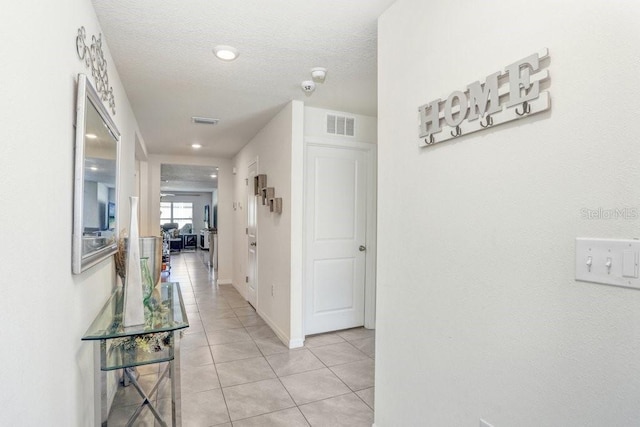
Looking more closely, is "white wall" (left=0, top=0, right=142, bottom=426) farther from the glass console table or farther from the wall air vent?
the wall air vent

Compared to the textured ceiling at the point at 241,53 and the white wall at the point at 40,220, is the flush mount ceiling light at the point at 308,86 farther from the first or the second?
the white wall at the point at 40,220

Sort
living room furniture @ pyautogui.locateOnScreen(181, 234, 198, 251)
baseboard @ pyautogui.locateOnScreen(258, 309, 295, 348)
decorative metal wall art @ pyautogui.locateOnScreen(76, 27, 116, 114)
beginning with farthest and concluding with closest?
living room furniture @ pyautogui.locateOnScreen(181, 234, 198, 251) → baseboard @ pyautogui.locateOnScreen(258, 309, 295, 348) → decorative metal wall art @ pyautogui.locateOnScreen(76, 27, 116, 114)

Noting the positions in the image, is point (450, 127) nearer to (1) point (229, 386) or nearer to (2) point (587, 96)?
(2) point (587, 96)

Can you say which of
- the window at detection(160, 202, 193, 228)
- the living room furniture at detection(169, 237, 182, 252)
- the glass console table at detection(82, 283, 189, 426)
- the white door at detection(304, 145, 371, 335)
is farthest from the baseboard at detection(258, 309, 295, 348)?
the window at detection(160, 202, 193, 228)

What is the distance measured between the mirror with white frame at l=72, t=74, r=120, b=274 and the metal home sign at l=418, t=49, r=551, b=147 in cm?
151

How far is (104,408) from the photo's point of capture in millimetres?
1808

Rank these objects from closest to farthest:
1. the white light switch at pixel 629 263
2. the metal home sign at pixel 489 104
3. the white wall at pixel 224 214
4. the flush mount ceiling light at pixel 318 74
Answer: the white light switch at pixel 629 263
the metal home sign at pixel 489 104
the flush mount ceiling light at pixel 318 74
the white wall at pixel 224 214

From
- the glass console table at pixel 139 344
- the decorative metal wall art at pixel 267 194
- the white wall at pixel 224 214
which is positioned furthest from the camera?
the white wall at pixel 224 214

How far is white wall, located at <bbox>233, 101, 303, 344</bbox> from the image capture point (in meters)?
3.39

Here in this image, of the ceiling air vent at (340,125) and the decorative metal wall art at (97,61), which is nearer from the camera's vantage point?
the decorative metal wall art at (97,61)

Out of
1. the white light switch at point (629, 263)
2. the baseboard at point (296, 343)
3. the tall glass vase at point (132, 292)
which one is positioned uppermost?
the white light switch at point (629, 263)

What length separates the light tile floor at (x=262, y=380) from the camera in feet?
7.29

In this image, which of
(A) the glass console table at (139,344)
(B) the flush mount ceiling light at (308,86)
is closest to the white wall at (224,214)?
(B) the flush mount ceiling light at (308,86)

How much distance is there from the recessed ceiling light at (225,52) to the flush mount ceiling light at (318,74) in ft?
1.89
